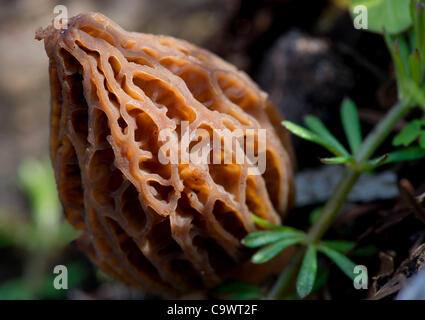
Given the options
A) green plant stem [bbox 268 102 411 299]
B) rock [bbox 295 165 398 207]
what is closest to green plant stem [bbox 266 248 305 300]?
green plant stem [bbox 268 102 411 299]

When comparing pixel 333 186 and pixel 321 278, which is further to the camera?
pixel 333 186

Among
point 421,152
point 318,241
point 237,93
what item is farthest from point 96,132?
point 421,152

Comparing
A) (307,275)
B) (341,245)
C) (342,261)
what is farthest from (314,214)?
(307,275)

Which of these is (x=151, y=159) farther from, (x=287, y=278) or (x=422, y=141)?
(x=422, y=141)

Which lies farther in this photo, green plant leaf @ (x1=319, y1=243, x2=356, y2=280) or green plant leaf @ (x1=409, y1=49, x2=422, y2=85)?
green plant leaf @ (x1=319, y1=243, x2=356, y2=280)

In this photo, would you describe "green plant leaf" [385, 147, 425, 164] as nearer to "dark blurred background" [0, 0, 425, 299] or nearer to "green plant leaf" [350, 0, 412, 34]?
"dark blurred background" [0, 0, 425, 299]

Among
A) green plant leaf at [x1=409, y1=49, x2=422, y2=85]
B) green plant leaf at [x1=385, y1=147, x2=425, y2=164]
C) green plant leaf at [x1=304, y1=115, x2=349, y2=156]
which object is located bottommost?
green plant leaf at [x1=385, y1=147, x2=425, y2=164]
